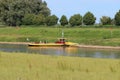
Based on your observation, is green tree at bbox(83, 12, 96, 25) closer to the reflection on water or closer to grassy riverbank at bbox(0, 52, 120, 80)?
the reflection on water

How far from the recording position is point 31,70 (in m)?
14.4

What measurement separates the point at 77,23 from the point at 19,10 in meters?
26.1

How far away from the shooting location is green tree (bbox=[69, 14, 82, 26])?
122 metres

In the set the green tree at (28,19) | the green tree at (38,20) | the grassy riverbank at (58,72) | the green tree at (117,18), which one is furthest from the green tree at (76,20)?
the grassy riverbank at (58,72)

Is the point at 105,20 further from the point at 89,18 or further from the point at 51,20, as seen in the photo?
the point at 51,20

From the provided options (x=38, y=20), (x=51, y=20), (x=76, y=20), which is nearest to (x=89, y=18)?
(x=76, y=20)

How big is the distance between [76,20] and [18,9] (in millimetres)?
27105

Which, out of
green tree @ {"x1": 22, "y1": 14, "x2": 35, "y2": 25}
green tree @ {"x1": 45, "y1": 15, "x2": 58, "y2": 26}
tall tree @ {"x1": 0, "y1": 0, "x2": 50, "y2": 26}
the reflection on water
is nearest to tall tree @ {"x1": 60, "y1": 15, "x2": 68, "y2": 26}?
green tree @ {"x1": 45, "y1": 15, "x2": 58, "y2": 26}

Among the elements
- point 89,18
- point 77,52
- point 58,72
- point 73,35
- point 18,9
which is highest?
point 18,9

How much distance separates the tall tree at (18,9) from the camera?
139 m

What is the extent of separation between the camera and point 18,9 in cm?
14125

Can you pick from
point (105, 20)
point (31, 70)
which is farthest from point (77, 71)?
point (105, 20)

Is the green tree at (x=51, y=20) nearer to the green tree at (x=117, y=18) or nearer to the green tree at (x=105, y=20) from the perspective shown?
the green tree at (x=105, y=20)

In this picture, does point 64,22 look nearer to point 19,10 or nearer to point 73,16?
point 73,16
